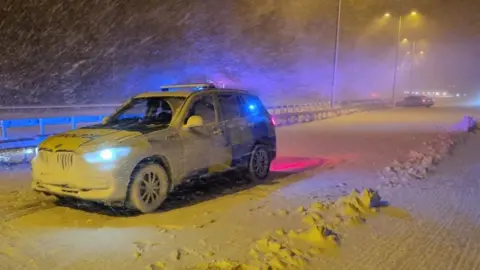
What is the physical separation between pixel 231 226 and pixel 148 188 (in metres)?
1.39

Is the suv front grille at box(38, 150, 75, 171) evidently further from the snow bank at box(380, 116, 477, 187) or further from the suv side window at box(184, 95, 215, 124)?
the snow bank at box(380, 116, 477, 187)

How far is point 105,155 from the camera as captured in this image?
6430 millimetres

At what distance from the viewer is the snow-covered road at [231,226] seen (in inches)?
195

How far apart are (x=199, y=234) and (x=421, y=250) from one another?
2.45 meters

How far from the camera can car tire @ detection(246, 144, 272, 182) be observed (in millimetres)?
8992

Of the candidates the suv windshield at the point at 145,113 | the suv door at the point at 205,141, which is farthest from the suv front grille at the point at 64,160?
the suv door at the point at 205,141

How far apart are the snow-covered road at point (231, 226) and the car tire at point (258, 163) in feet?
0.83

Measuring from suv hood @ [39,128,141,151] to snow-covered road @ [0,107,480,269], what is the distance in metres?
0.92

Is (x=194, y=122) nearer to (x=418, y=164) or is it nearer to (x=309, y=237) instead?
(x=309, y=237)

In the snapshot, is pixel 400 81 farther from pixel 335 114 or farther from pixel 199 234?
pixel 199 234

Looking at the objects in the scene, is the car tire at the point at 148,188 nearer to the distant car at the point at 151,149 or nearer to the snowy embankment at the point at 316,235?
the distant car at the point at 151,149

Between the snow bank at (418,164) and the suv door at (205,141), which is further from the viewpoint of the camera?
the snow bank at (418,164)

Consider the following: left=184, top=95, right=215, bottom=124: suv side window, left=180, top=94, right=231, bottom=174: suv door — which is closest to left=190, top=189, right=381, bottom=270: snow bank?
left=180, top=94, right=231, bottom=174: suv door

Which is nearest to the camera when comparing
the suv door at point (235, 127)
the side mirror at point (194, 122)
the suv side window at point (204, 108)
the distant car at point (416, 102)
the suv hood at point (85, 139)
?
the suv hood at point (85, 139)
